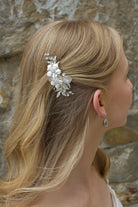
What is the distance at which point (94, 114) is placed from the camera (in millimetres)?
963

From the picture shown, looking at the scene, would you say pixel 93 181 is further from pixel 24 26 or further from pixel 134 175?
pixel 24 26

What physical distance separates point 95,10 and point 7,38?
19.3 inches

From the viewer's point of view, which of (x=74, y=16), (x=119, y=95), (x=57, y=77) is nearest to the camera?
(x=57, y=77)

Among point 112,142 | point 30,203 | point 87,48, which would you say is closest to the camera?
point 87,48

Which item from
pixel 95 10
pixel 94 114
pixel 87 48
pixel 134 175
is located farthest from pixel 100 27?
pixel 134 175

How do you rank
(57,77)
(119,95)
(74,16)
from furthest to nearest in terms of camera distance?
1. (74,16)
2. (119,95)
3. (57,77)

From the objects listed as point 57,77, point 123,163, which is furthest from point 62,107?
point 123,163

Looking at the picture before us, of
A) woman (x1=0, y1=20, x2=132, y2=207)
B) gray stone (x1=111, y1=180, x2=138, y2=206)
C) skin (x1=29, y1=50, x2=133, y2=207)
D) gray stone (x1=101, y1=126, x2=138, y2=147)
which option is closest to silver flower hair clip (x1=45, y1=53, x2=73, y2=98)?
woman (x1=0, y1=20, x2=132, y2=207)

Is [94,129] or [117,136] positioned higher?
[94,129]

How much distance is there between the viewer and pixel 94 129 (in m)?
1.00

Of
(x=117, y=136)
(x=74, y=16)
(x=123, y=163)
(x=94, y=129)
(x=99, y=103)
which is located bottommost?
(x=123, y=163)

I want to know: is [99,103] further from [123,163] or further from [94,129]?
[123,163]

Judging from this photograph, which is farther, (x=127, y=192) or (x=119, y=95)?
(x=127, y=192)

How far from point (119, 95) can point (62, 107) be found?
0.78 feet
